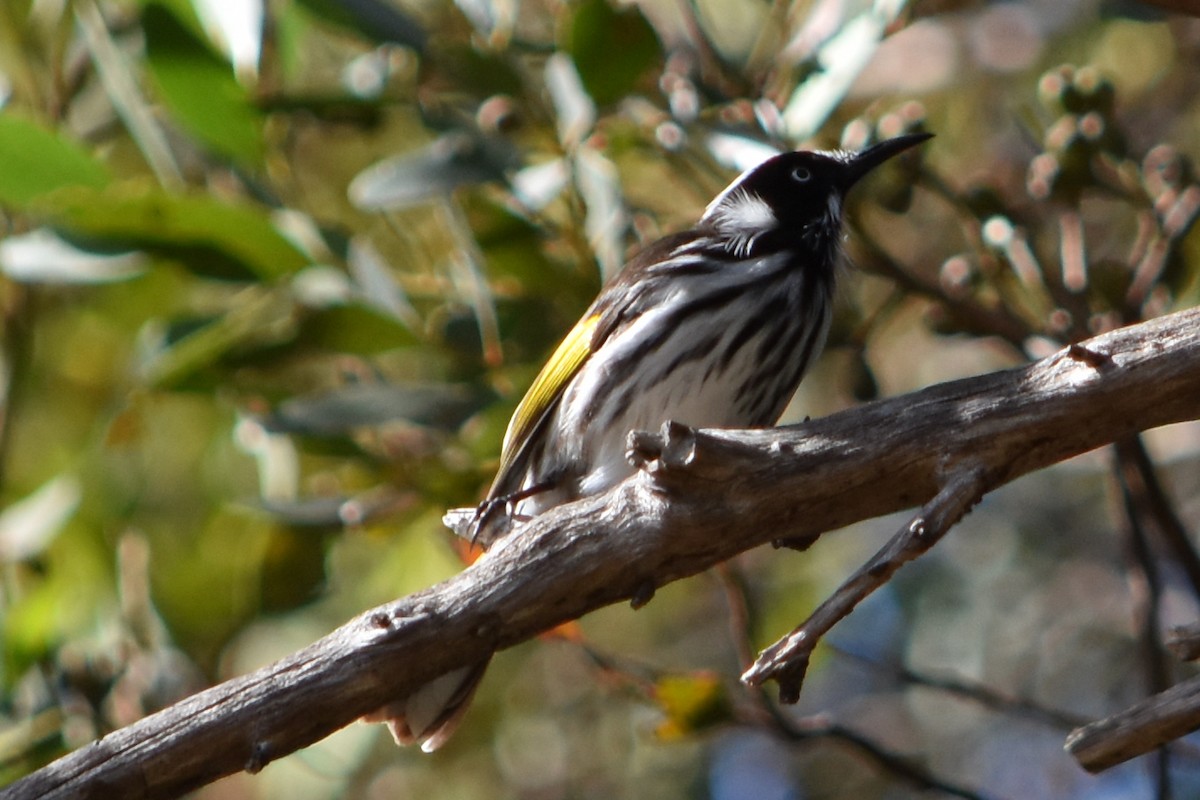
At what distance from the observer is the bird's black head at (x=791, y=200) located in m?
3.50

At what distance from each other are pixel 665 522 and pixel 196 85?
7.02 feet

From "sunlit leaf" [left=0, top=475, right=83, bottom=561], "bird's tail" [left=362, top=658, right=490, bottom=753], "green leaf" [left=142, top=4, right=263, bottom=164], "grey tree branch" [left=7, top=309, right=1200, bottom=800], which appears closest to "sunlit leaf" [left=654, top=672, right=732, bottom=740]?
"bird's tail" [left=362, top=658, right=490, bottom=753]

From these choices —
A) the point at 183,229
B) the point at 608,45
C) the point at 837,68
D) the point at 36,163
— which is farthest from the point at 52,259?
the point at 837,68

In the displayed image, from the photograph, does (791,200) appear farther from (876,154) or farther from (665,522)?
(665,522)

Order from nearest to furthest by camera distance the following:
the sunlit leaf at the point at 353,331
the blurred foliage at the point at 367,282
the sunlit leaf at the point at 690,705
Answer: the sunlit leaf at the point at 690,705, the blurred foliage at the point at 367,282, the sunlit leaf at the point at 353,331

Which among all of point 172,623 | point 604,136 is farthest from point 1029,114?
point 172,623

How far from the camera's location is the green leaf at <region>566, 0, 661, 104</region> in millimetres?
3398

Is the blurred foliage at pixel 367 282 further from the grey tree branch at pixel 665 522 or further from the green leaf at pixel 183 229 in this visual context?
the grey tree branch at pixel 665 522

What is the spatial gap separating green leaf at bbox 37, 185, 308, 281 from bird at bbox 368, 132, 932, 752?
0.75m

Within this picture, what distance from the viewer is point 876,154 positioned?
11.4ft

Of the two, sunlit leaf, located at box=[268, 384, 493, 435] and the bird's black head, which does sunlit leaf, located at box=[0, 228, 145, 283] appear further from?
the bird's black head

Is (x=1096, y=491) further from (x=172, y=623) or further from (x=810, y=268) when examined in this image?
(x=172, y=623)

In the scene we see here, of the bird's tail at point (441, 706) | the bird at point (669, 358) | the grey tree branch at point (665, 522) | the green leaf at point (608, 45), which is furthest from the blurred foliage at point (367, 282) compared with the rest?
the grey tree branch at point (665, 522)

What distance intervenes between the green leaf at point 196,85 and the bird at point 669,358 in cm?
102
